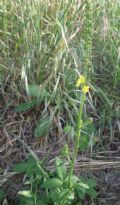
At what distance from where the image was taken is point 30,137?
2.41 m

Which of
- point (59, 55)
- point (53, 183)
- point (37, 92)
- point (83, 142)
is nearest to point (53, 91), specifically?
point (37, 92)

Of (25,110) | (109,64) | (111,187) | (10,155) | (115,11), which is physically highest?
(115,11)

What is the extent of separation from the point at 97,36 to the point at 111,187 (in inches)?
36.1

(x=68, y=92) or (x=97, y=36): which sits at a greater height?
(x=97, y=36)

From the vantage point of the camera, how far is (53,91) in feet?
7.93

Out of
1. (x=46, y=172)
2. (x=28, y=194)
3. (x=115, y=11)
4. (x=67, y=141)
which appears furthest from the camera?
(x=115, y=11)

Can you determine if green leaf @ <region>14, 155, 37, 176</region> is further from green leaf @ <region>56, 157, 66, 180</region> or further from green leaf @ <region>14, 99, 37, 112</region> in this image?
green leaf @ <region>14, 99, 37, 112</region>

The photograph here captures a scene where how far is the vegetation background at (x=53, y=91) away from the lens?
2357mm

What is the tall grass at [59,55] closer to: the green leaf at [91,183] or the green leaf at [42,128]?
the green leaf at [42,128]

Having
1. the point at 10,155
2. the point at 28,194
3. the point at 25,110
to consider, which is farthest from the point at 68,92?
the point at 28,194

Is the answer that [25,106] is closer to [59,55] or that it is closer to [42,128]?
[42,128]

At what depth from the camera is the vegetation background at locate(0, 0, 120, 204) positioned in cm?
236

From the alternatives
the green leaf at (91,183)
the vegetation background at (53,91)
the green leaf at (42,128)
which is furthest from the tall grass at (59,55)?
the green leaf at (91,183)

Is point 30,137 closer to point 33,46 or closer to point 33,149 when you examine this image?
point 33,149
